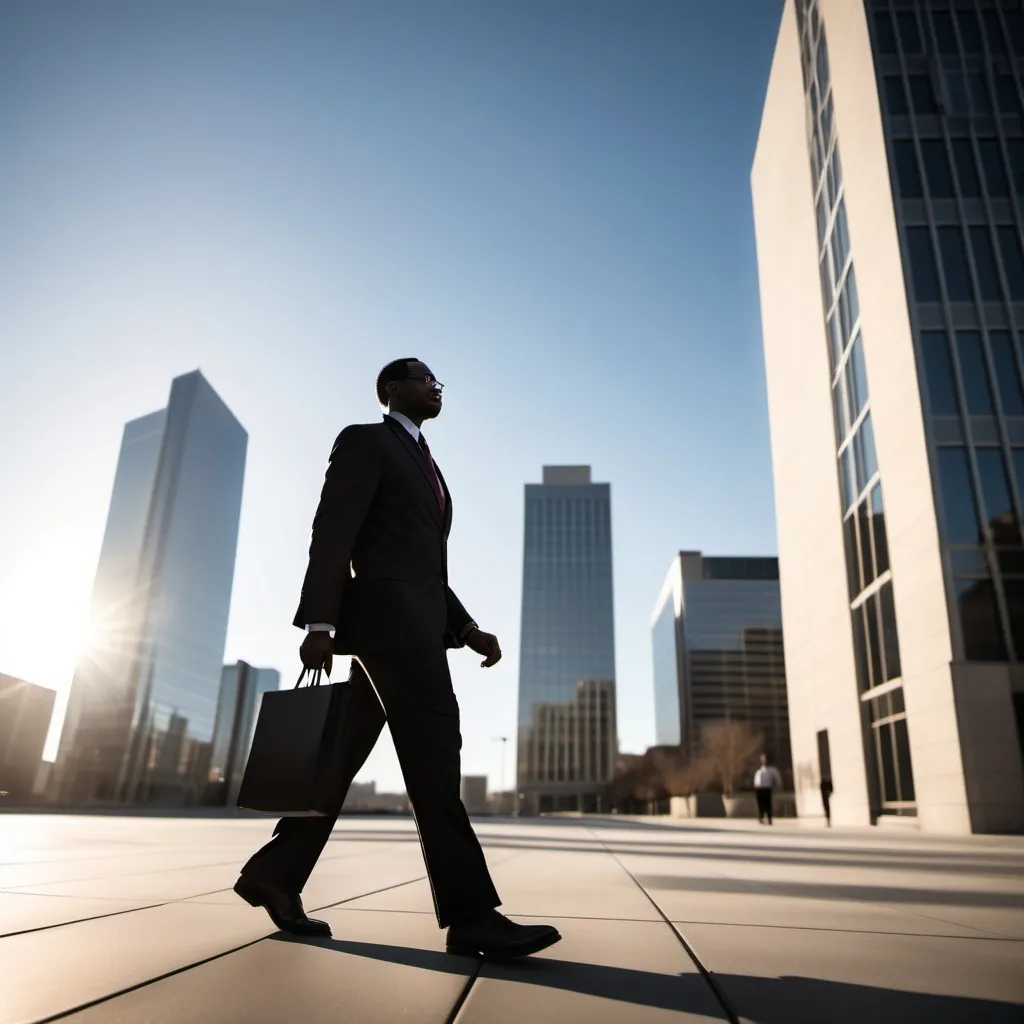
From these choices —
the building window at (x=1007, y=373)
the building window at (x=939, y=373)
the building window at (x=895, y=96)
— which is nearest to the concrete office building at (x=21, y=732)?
the building window at (x=939, y=373)

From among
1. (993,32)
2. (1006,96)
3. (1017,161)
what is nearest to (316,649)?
(1017,161)

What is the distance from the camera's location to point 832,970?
1.99m

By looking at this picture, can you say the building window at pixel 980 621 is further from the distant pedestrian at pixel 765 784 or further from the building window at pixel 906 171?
the building window at pixel 906 171

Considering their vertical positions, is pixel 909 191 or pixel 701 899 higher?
pixel 909 191

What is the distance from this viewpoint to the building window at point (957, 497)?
17.8 meters

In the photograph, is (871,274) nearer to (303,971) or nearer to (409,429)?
(409,429)

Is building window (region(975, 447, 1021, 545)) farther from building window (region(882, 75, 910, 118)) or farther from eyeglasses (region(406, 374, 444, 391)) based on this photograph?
eyeglasses (region(406, 374, 444, 391))

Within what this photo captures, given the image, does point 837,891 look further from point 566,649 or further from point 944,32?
point 566,649

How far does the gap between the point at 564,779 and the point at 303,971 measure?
126 meters

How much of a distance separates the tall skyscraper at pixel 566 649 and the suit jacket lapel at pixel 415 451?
118058mm

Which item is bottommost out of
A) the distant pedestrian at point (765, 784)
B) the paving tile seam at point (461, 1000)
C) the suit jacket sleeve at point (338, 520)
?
the paving tile seam at point (461, 1000)

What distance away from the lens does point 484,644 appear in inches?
115

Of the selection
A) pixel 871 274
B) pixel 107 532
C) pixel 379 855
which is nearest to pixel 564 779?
pixel 107 532

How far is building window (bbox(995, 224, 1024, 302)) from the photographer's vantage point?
2036 centimetres
